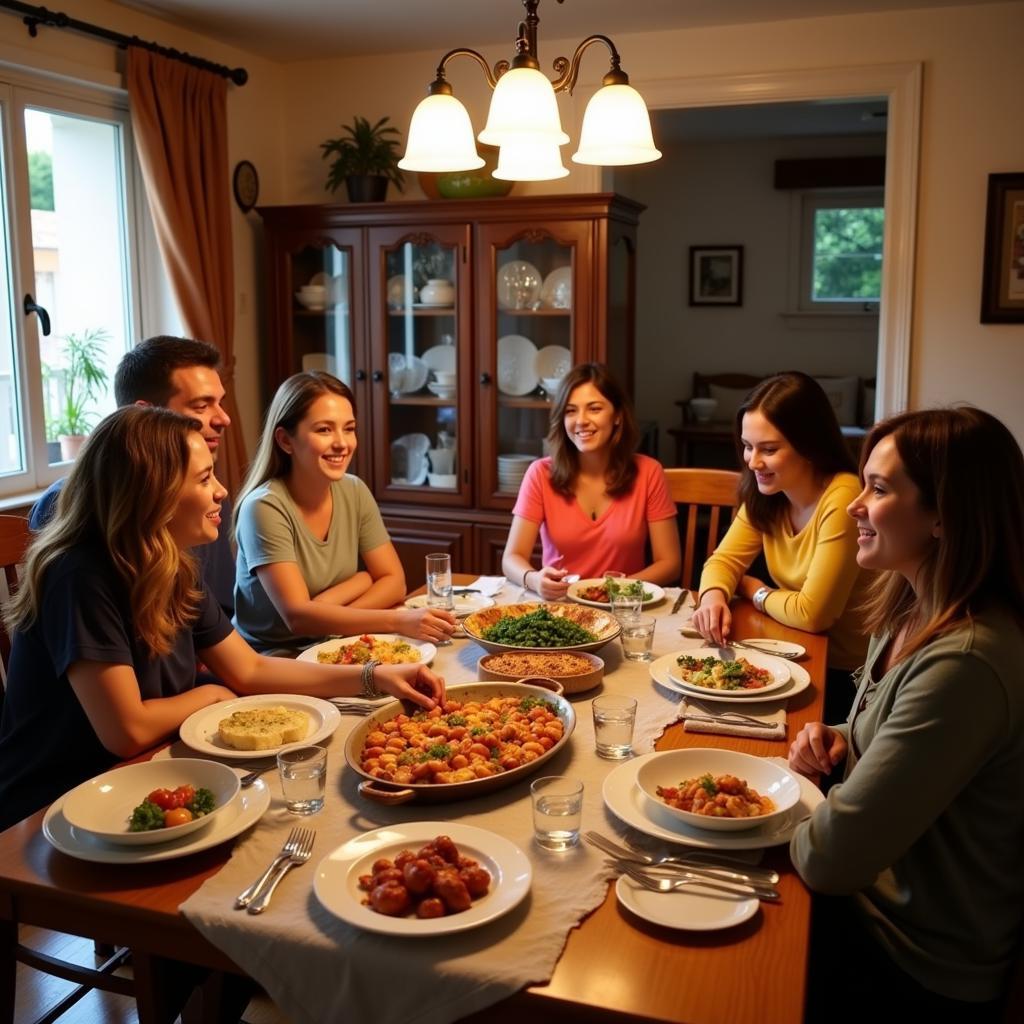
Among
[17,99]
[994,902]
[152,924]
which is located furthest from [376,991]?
[17,99]

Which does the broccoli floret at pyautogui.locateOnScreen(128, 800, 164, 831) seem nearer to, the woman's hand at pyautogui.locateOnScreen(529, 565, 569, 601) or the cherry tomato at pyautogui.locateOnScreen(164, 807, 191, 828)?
the cherry tomato at pyautogui.locateOnScreen(164, 807, 191, 828)

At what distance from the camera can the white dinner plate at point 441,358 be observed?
425 cm

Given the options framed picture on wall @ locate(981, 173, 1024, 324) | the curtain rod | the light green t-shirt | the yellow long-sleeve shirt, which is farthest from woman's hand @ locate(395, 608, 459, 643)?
framed picture on wall @ locate(981, 173, 1024, 324)

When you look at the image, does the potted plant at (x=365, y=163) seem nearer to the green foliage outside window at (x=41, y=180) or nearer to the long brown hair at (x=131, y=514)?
the green foliage outside window at (x=41, y=180)

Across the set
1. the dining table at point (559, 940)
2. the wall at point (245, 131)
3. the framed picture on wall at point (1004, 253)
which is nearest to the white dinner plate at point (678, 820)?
the dining table at point (559, 940)

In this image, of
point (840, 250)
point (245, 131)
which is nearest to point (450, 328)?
point (245, 131)

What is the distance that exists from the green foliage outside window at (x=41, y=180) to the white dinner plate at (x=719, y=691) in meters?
2.81

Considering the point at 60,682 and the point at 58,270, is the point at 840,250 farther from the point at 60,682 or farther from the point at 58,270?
the point at 60,682

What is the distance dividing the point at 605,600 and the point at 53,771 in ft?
4.03

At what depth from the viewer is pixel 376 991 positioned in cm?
108

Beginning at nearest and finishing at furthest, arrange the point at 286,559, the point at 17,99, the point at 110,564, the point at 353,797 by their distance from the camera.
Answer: the point at 353,797 < the point at 110,564 < the point at 286,559 < the point at 17,99

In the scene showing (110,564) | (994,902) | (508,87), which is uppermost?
(508,87)

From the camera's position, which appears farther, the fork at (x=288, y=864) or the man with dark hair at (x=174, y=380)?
the man with dark hair at (x=174, y=380)

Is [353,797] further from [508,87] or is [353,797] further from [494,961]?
[508,87]
